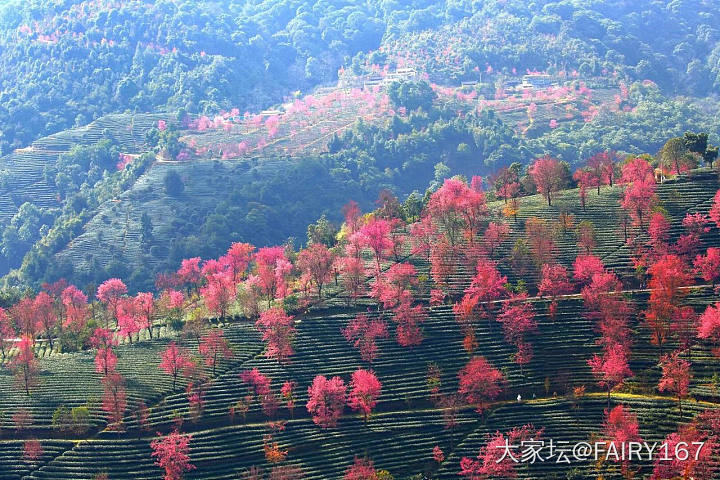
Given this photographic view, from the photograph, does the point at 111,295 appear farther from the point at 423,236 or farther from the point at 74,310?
the point at 423,236

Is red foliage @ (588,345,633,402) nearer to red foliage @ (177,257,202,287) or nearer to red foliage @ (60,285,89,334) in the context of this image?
red foliage @ (60,285,89,334)

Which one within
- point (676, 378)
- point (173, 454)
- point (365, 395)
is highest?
point (365, 395)

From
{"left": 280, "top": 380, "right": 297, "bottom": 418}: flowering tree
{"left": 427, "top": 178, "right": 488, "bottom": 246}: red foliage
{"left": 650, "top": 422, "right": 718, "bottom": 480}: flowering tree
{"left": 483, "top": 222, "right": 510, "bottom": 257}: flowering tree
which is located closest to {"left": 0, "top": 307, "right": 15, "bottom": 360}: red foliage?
{"left": 280, "top": 380, "right": 297, "bottom": 418}: flowering tree

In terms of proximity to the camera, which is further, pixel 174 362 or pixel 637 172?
pixel 637 172

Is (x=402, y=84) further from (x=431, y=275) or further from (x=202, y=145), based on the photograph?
(x=431, y=275)

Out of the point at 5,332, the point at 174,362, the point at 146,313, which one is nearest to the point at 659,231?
the point at 174,362

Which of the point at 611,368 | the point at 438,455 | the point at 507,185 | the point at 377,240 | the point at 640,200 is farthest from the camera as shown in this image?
the point at 507,185

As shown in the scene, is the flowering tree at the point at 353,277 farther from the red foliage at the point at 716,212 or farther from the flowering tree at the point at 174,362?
the red foliage at the point at 716,212

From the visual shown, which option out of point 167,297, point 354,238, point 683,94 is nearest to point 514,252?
point 354,238
